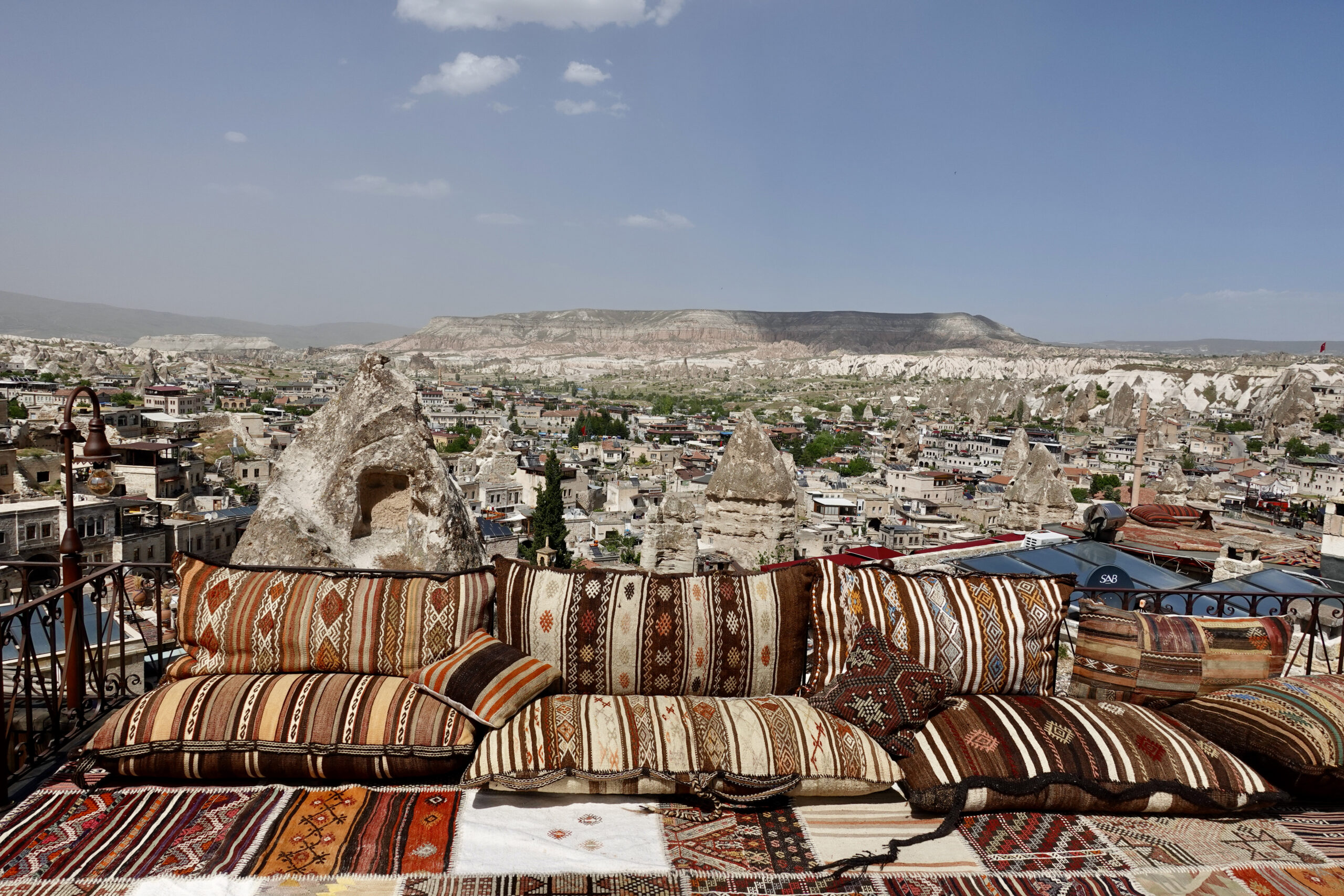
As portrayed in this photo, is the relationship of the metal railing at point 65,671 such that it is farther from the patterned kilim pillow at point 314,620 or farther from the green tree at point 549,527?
the green tree at point 549,527

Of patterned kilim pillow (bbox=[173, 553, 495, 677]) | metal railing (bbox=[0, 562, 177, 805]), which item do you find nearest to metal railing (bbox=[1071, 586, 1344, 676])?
patterned kilim pillow (bbox=[173, 553, 495, 677])

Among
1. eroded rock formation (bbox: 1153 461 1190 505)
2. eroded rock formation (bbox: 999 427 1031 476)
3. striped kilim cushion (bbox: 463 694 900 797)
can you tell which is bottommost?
eroded rock formation (bbox: 1153 461 1190 505)

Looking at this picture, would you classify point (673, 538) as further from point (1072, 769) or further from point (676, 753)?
point (1072, 769)

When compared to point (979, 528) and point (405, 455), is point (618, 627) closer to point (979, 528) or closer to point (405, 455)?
point (405, 455)

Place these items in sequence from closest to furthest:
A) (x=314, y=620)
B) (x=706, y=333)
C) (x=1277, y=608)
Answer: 1. (x=314, y=620)
2. (x=1277, y=608)
3. (x=706, y=333)

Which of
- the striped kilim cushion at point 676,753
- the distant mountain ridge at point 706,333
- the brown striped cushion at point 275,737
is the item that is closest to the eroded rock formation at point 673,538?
the striped kilim cushion at point 676,753

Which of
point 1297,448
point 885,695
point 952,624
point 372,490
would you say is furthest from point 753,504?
point 1297,448

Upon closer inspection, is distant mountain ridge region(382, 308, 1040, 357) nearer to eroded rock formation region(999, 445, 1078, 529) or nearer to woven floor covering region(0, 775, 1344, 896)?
eroded rock formation region(999, 445, 1078, 529)
